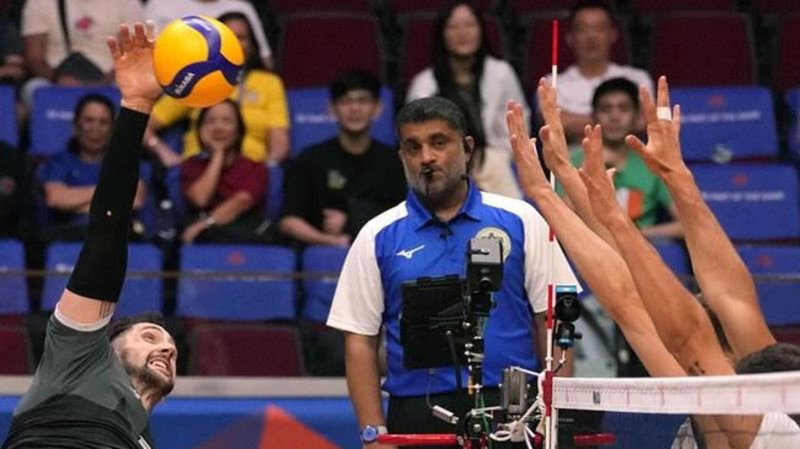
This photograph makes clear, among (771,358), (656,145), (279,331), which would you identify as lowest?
(279,331)

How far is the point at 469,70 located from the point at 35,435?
6432mm

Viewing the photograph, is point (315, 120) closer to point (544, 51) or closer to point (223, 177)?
point (223, 177)

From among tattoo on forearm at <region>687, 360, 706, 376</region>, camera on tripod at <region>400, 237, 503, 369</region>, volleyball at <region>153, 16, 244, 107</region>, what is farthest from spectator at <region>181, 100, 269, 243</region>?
tattoo on forearm at <region>687, 360, 706, 376</region>

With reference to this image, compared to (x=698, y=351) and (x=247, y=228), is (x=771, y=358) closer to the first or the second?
(x=698, y=351)

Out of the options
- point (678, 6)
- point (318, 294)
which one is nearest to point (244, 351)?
point (318, 294)

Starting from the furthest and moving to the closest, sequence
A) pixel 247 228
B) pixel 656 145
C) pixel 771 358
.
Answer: pixel 247 228 < pixel 656 145 < pixel 771 358

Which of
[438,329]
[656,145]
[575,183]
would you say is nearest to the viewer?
[656,145]

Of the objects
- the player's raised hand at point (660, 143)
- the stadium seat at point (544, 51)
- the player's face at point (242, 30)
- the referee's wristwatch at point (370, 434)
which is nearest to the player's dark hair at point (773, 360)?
the player's raised hand at point (660, 143)

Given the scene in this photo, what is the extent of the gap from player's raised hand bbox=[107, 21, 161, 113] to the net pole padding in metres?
1.65

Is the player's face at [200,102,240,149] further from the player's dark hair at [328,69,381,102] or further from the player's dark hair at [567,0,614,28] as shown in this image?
the player's dark hair at [567,0,614,28]

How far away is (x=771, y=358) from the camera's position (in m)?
4.86

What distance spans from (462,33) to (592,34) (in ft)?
3.02

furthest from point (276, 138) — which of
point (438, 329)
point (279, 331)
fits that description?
point (438, 329)

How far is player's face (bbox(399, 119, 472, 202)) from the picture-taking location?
7.53 m
